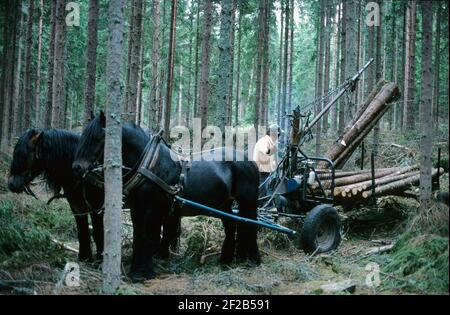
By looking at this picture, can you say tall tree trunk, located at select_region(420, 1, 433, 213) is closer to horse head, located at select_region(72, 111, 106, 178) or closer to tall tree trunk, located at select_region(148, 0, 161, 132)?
horse head, located at select_region(72, 111, 106, 178)

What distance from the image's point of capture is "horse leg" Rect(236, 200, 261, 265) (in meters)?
6.76

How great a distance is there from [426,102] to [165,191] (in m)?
3.61

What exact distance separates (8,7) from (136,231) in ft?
45.4

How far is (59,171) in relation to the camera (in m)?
6.39

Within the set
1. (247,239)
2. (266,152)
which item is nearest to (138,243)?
(247,239)

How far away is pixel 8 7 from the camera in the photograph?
1573 cm

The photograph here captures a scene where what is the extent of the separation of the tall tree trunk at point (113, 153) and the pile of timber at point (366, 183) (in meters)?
4.34

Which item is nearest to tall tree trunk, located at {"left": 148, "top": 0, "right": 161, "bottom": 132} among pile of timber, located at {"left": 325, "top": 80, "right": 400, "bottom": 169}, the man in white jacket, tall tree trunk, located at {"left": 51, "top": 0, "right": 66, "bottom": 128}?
tall tree trunk, located at {"left": 51, "top": 0, "right": 66, "bottom": 128}

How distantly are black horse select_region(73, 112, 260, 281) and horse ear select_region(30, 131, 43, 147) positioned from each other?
4.10 ft

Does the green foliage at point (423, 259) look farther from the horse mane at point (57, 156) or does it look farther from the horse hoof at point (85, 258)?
the horse mane at point (57, 156)

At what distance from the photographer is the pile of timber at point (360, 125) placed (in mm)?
9719

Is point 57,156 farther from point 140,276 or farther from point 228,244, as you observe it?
point 228,244
